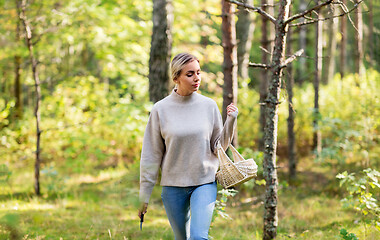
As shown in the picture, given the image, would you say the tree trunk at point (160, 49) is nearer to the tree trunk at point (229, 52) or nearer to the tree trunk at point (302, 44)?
the tree trunk at point (229, 52)

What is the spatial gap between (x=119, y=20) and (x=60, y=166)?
5.22 m

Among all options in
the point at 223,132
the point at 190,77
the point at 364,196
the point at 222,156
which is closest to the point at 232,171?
the point at 222,156

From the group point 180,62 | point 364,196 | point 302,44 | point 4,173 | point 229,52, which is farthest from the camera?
point 302,44

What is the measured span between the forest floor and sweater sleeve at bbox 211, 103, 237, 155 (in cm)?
89

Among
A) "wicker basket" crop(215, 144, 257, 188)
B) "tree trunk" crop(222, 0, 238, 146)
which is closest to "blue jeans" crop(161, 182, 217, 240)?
"wicker basket" crop(215, 144, 257, 188)

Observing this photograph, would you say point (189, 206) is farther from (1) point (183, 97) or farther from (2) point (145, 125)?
(2) point (145, 125)

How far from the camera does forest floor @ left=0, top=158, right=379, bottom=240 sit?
4688 mm

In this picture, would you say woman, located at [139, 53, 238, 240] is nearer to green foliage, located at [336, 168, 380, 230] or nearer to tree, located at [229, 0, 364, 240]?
tree, located at [229, 0, 364, 240]

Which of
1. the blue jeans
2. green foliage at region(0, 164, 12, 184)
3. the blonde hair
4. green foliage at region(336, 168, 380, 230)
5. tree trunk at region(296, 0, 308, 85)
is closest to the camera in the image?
the blue jeans

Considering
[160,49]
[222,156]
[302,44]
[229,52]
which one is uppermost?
[302,44]

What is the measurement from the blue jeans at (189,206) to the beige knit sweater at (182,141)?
72 millimetres

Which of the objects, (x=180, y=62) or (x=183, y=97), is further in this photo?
(x=183, y=97)

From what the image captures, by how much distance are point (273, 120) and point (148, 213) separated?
3.04m

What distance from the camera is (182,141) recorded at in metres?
2.93
